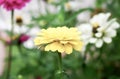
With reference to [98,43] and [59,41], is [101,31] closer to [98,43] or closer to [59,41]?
[98,43]

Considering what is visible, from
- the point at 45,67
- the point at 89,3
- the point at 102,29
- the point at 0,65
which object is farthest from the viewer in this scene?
the point at 89,3

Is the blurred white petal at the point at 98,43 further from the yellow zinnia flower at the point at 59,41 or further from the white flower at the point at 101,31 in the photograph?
the yellow zinnia flower at the point at 59,41

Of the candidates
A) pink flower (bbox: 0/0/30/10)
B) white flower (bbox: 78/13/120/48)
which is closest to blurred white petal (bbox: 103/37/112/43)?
white flower (bbox: 78/13/120/48)

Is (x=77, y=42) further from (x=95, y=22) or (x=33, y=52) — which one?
(x=33, y=52)

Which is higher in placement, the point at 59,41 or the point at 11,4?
the point at 11,4

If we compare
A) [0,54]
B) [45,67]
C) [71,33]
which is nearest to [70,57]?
[45,67]

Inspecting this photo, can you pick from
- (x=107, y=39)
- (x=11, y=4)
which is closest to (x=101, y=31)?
(x=107, y=39)
